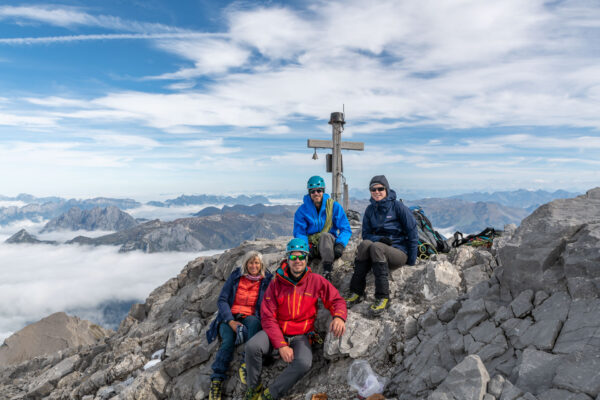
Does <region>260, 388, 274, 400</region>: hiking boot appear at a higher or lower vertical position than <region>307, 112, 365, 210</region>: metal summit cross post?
lower

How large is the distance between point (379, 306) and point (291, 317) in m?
1.94

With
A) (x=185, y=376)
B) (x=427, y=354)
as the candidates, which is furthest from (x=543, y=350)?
(x=185, y=376)

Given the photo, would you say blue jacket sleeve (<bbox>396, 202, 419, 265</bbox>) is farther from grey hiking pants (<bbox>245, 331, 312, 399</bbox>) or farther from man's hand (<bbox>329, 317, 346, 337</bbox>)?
grey hiking pants (<bbox>245, 331, 312, 399</bbox>)

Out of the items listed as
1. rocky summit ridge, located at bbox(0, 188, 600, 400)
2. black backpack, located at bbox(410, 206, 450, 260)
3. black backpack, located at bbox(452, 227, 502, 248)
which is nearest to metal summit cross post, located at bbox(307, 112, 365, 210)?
black backpack, located at bbox(410, 206, 450, 260)

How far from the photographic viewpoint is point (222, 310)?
7.66m

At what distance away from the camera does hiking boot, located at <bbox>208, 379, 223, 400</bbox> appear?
285 inches

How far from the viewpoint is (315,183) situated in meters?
9.27

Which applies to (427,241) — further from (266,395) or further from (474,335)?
(266,395)

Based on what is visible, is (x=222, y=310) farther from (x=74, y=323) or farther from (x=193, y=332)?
(x=74, y=323)

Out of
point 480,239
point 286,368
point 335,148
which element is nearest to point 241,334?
point 286,368

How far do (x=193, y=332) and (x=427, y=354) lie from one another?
8.49 meters

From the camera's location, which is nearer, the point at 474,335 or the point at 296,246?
the point at 474,335

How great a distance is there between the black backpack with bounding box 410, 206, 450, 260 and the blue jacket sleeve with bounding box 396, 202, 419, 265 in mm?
1744

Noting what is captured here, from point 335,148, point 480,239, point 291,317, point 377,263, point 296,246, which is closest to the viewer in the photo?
point 291,317
